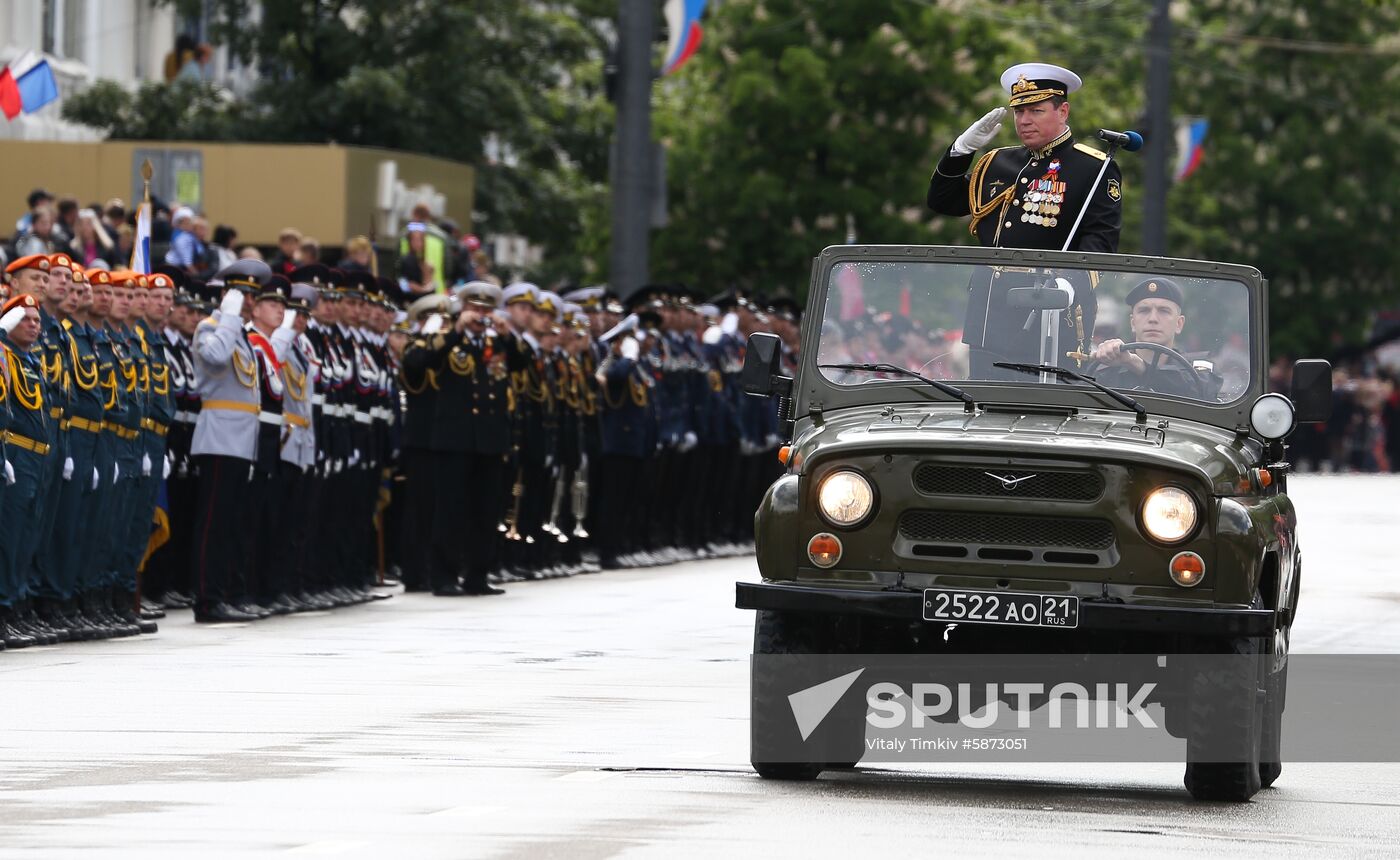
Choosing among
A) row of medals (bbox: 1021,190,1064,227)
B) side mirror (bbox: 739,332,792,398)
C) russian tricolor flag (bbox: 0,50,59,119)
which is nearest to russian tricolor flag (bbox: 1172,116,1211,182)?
russian tricolor flag (bbox: 0,50,59,119)

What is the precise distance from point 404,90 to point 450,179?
5.03m

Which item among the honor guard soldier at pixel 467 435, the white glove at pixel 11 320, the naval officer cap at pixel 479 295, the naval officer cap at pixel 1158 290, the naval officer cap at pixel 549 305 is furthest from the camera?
the naval officer cap at pixel 549 305

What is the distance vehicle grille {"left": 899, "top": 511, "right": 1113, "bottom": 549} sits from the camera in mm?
11086

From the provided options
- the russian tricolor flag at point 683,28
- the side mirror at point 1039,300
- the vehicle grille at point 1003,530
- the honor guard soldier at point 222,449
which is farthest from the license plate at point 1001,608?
the russian tricolor flag at point 683,28

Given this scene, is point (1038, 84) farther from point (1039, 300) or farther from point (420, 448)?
point (420, 448)

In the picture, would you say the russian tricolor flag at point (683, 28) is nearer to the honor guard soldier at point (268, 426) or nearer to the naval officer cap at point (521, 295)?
the naval officer cap at point (521, 295)

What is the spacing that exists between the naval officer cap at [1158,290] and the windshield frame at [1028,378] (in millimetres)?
42

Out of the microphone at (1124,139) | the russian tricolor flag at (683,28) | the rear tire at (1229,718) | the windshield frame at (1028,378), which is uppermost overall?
the russian tricolor flag at (683,28)

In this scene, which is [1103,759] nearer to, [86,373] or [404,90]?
[86,373]

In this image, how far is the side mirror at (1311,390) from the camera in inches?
464

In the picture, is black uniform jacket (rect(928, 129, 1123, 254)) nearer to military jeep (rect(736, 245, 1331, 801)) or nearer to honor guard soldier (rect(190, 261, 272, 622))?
military jeep (rect(736, 245, 1331, 801))

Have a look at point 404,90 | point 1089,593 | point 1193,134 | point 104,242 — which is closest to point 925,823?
point 1089,593

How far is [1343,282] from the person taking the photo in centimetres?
6341

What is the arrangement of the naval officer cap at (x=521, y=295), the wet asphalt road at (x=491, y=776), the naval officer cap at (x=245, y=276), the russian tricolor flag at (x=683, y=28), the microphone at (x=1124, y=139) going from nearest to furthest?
the wet asphalt road at (x=491, y=776) < the microphone at (x=1124, y=139) < the naval officer cap at (x=245, y=276) < the naval officer cap at (x=521, y=295) < the russian tricolor flag at (x=683, y=28)
